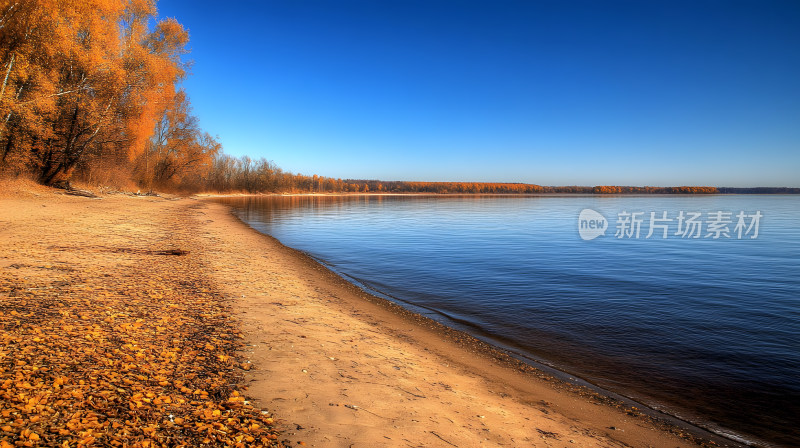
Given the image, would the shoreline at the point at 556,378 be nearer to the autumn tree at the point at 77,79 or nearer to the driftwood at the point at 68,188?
the autumn tree at the point at 77,79

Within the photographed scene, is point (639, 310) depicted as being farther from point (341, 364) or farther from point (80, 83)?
point (80, 83)

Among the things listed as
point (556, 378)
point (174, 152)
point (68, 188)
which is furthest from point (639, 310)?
point (174, 152)

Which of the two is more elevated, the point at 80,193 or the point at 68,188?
the point at 68,188

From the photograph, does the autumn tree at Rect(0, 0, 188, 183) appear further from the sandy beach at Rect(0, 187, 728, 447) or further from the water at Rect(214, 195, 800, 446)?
the water at Rect(214, 195, 800, 446)

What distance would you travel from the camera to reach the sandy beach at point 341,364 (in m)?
4.59

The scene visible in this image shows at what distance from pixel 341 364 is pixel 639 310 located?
31.5ft

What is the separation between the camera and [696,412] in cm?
622

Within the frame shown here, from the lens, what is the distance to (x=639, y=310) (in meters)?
11.6

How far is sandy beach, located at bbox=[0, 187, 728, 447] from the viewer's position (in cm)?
459

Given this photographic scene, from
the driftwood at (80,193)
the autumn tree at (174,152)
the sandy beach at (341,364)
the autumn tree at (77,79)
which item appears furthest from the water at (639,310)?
the autumn tree at (174,152)

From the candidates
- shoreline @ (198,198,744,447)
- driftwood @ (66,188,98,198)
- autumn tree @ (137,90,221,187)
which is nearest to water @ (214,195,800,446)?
shoreline @ (198,198,744,447)

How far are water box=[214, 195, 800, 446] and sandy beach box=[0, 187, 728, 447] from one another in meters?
1.30

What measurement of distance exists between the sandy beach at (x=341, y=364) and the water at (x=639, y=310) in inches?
51.3

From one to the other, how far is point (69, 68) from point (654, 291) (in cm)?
3403
